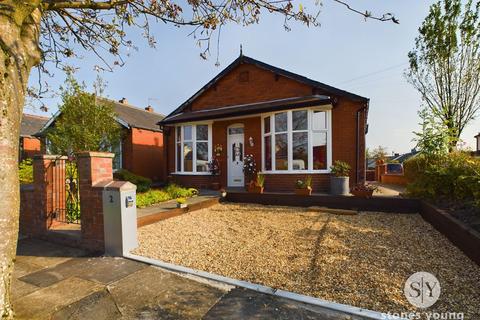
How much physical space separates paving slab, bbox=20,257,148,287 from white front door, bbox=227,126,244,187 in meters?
7.79

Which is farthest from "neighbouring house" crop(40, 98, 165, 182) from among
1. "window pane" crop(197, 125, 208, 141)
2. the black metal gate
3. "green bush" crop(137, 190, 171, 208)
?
the black metal gate

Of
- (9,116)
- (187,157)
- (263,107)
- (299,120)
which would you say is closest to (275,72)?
(263,107)

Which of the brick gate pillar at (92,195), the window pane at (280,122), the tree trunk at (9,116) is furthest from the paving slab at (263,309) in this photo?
the window pane at (280,122)

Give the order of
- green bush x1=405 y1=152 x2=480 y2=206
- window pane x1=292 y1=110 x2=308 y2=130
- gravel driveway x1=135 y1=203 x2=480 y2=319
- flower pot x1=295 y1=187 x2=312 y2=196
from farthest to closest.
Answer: window pane x1=292 y1=110 x2=308 y2=130, flower pot x1=295 y1=187 x2=312 y2=196, green bush x1=405 y1=152 x2=480 y2=206, gravel driveway x1=135 y1=203 x2=480 y2=319

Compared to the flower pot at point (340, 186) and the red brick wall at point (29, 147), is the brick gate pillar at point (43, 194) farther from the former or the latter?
the red brick wall at point (29, 147)

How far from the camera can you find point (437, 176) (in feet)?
21.9

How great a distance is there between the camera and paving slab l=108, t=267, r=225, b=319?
260 cm

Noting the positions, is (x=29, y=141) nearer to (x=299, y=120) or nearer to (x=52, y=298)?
(x=299, y=120)

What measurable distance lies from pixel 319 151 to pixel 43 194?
27.5ft

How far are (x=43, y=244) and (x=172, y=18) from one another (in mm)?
4758

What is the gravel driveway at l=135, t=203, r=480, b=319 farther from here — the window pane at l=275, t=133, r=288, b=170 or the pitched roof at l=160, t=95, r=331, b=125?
the pitched roof at l=160, t=95, r=331, b=125

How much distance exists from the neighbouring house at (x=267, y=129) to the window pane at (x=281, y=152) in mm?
39

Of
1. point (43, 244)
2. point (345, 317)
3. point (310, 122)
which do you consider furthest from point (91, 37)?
point (310, 122)

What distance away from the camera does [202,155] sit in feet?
40.8
